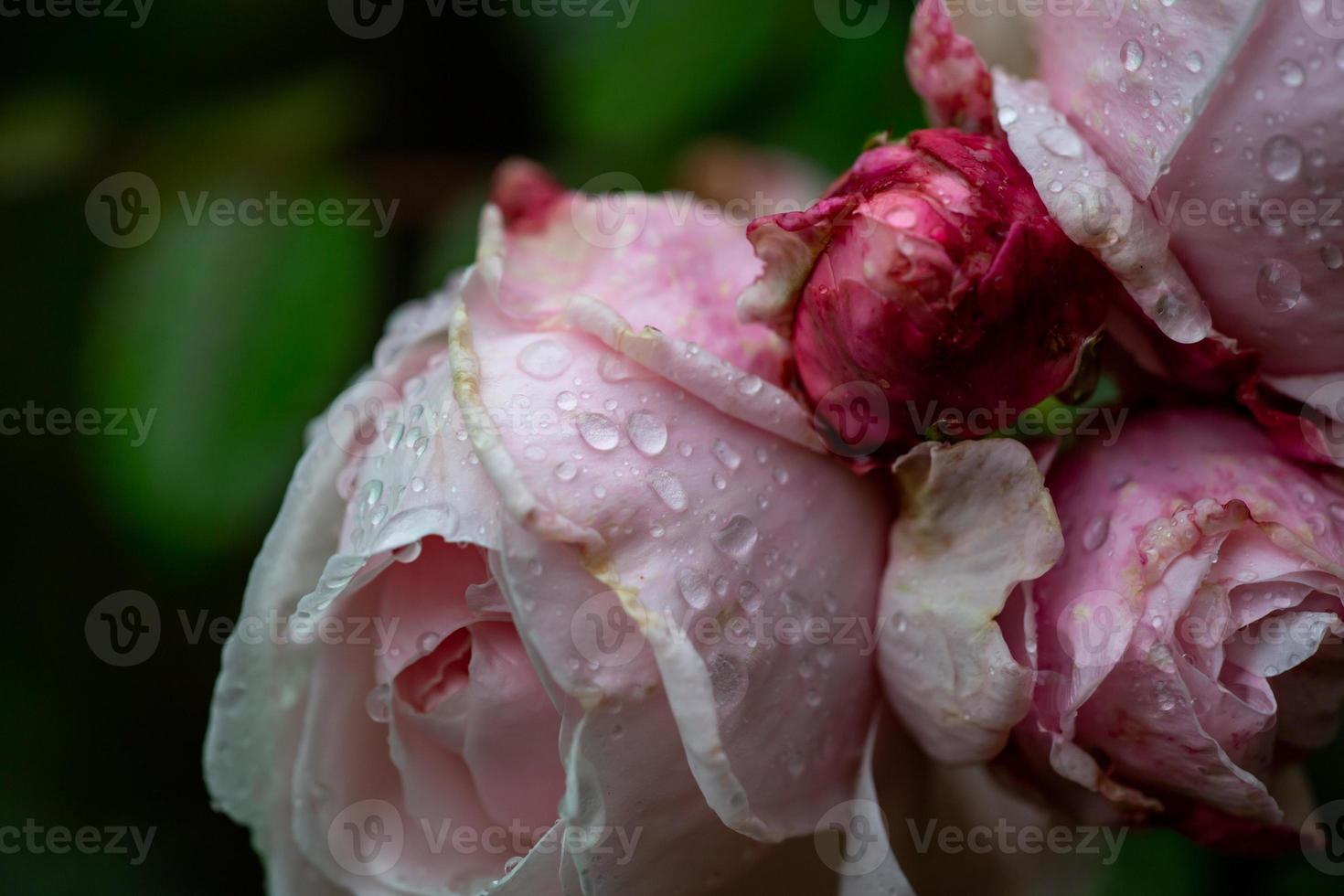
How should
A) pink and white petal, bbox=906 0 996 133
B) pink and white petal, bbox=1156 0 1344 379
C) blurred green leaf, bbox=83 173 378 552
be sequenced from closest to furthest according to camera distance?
pink and white petal, bbox=1156 0 1344 379 < pink and white petal, bbox=906 0 996 133 < blurred green leaf, bbox=83 173 378 552

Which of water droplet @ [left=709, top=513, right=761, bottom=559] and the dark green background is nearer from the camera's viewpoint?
water droplet @ [left=709, top=513, right=761, bottom=559]

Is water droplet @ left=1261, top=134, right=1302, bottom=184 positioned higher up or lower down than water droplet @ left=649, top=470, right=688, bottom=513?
higher up

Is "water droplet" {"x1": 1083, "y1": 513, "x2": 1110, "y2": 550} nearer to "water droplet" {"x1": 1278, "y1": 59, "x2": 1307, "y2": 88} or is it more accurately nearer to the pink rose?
the pink rose

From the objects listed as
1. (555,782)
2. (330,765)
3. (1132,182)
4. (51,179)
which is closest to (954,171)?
(1132,182)

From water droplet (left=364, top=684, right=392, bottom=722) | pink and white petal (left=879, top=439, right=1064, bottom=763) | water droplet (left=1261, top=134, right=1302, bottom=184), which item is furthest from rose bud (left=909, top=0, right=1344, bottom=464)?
water droplet (left=364, top=684, right=392, bottom=722)

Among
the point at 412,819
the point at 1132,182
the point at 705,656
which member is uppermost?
the point at 1132,182

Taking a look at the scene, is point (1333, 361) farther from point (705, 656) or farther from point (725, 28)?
point (725, 28)

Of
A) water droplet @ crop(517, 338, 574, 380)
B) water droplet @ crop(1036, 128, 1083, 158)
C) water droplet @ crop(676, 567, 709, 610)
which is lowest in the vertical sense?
water droplet @ crop(676, 567, 709, 610)

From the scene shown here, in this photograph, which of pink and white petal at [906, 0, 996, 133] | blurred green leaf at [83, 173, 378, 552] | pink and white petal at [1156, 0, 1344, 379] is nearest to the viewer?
pink and white petal at [1156, 0, 1344, 379]
